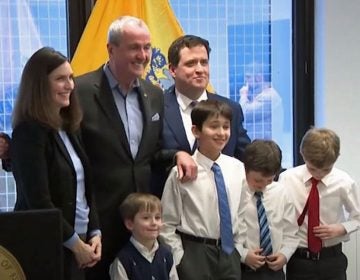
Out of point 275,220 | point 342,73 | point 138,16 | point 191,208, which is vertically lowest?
point 275,220

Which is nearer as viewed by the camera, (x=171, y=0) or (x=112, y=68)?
(x=112, y=68)

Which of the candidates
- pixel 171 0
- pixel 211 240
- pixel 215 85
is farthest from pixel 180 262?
pixel 171 0

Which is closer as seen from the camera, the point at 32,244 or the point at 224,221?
the point at 32,244

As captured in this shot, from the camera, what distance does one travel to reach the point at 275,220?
8.64 ft

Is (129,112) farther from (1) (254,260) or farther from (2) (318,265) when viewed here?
(2) (318,265)

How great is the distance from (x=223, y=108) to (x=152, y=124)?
1.04 ft

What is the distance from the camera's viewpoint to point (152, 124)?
8.16 ft

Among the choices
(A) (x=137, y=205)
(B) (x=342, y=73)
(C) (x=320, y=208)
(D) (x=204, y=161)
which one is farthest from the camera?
(B) (x=342, y=73)

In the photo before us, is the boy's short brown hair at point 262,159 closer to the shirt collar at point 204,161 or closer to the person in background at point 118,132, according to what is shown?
the shirt collar at point 204,161

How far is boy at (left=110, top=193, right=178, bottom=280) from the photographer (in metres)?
2.31

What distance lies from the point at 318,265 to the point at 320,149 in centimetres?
56

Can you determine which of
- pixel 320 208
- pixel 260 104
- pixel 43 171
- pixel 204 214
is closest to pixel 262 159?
pixel 204 214

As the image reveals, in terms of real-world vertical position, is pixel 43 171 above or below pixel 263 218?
above

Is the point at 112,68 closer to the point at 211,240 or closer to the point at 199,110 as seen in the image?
the point at 199,110
